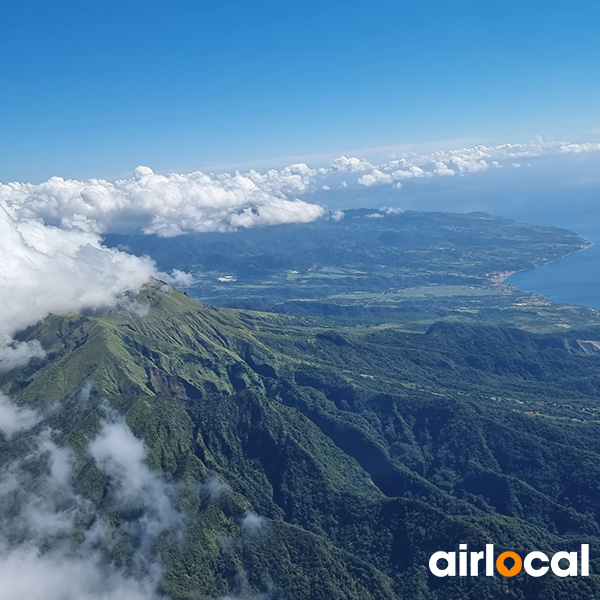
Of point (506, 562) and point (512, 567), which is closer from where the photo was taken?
point (512, 567)

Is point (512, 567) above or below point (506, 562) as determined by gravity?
below

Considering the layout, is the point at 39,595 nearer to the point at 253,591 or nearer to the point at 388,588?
the point at 253,591

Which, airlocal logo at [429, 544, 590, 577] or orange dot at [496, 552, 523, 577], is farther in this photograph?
orange dot at [496, 552, 523, 577]

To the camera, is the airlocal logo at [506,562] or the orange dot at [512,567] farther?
the orange dot at [512,567]

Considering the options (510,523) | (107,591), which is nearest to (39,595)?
(107,591)

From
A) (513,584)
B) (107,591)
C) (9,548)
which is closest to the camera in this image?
(513,584)
